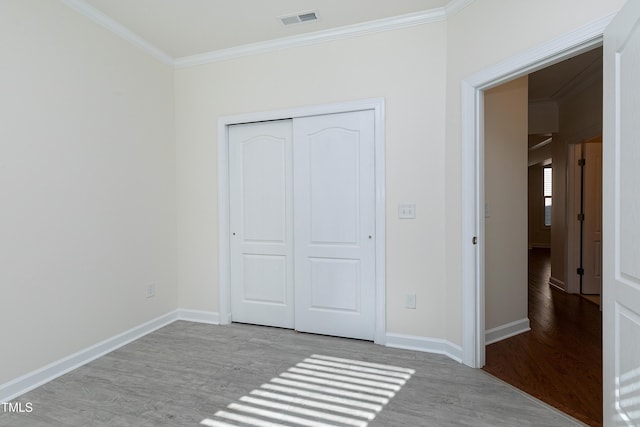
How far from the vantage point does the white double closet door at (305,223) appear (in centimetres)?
294

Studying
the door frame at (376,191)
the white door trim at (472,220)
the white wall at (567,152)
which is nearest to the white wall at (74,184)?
the door frame at (376,191)

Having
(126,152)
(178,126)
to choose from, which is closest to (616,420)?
(126,152)

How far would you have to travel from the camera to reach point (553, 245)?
5070 millimetres

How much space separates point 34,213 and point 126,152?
942 millimetres

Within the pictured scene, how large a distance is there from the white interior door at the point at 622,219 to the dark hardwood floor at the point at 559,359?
54cm

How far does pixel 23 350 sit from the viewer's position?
2174 millimetres

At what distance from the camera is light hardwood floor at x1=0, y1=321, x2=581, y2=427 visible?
188 centimetres

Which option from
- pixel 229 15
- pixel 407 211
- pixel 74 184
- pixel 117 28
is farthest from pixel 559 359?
pixel 117 28

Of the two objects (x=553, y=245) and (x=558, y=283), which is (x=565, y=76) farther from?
(x=558, y=283)

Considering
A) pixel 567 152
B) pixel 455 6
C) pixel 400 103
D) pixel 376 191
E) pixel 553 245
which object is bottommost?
pixel 553 245

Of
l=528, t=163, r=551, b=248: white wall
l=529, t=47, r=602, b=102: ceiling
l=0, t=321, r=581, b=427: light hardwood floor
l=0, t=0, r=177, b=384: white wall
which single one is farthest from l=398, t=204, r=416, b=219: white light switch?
l=528, t=163, r=551, b=248: white wall

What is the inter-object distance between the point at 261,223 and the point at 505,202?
7.66 ft

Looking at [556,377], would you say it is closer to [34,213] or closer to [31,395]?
[31,395]

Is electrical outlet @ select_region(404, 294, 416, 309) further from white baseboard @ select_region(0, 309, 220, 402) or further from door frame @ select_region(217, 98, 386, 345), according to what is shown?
white baseboard @ select_region(0, 309, 220, 402)
